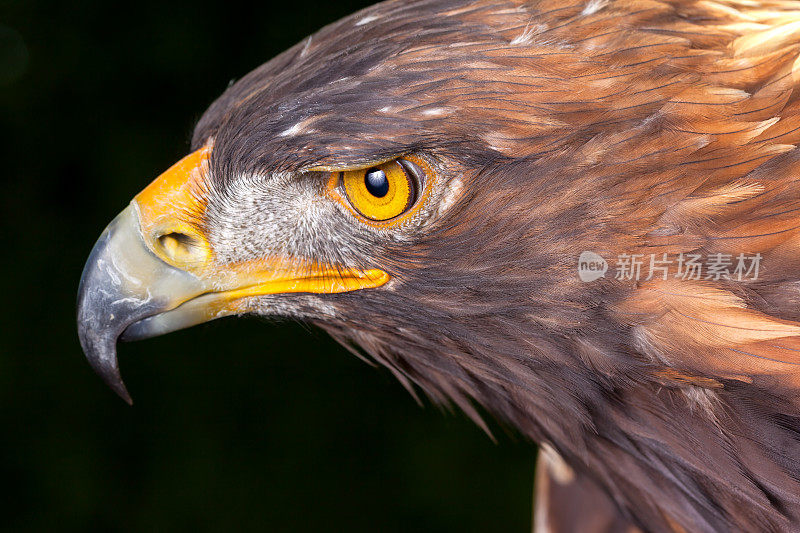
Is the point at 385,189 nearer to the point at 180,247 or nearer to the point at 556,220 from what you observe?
the point at 556,220

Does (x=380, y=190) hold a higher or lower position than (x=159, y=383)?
higher

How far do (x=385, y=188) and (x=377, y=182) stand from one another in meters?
0.01

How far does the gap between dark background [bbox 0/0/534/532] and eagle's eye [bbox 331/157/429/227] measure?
2.22 meters

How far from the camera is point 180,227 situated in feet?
4.25

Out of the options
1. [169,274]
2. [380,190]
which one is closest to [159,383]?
[169,274]

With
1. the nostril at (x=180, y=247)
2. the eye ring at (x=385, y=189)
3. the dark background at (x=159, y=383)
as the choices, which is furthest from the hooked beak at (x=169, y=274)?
the dark background at (x=159, y=383)

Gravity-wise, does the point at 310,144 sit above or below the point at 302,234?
above

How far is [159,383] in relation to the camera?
3.40 m

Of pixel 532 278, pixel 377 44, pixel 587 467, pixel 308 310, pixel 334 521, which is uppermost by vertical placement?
pixel 377 44

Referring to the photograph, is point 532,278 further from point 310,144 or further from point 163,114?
point 163,114

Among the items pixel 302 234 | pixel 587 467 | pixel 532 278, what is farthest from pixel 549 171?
pixel 587 467

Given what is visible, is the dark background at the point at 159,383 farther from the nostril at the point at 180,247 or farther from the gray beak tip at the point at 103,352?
the nostril at the point at 180,247

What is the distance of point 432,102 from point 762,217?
0.47 metres

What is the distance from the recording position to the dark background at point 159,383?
3256mm
